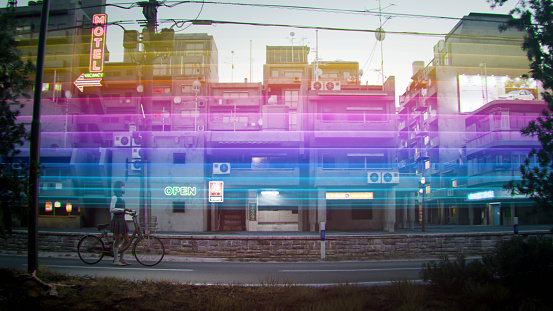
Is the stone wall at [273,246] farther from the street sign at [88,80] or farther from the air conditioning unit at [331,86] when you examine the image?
the street sign at [88,80]

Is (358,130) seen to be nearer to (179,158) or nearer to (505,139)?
(505,139)

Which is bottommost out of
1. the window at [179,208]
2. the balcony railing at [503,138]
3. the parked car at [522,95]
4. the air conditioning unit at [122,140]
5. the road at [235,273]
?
the road at [235,273]

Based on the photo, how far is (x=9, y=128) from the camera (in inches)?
257

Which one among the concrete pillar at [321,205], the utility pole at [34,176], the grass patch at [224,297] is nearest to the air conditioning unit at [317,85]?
the concrete pillar at [321,205]

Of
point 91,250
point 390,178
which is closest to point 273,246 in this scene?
point 91,250

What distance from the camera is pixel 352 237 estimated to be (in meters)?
13.4

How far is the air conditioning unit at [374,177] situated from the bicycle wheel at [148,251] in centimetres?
2419

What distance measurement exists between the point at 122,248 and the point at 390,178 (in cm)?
2606

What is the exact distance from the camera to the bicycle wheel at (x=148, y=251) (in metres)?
10.3

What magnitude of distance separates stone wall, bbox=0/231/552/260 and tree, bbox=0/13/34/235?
7.16 metres

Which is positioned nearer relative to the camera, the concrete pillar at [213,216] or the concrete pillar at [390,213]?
the concrete pillar at [390,213]

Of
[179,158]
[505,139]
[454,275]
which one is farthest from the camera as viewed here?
[505,139]

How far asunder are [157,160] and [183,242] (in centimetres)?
2326

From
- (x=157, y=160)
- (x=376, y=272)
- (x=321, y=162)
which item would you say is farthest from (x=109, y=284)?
(x=157, y=160)
